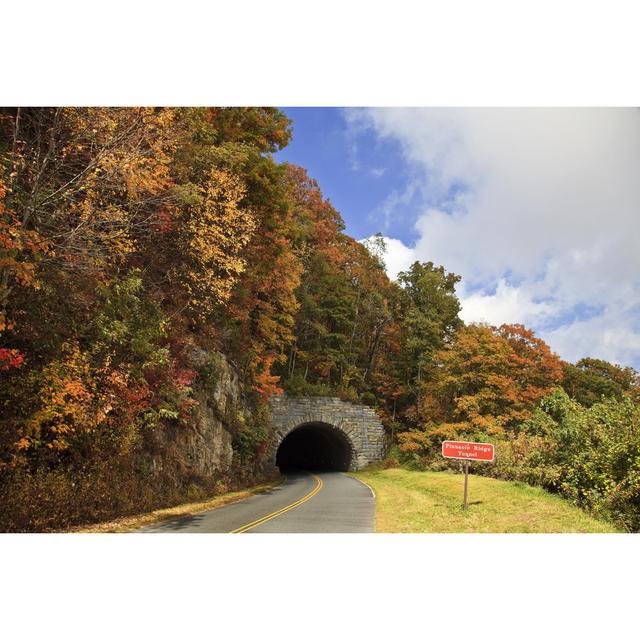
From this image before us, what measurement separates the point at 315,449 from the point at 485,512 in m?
24.5

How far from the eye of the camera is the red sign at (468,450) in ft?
28.6

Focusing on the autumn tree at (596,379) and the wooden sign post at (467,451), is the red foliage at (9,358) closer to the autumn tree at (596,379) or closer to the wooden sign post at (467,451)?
the wooden sign post at (467,451)

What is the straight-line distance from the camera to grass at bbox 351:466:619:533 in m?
8.15

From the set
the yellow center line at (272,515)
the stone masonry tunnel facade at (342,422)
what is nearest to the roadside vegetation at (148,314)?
the yellow center line at (272,515)

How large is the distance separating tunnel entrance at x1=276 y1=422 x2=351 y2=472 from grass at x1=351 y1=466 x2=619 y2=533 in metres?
14.4

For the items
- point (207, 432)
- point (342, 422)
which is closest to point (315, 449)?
point (342, 422)

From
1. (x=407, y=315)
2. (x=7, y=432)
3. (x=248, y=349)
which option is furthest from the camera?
(x=407, y=315)

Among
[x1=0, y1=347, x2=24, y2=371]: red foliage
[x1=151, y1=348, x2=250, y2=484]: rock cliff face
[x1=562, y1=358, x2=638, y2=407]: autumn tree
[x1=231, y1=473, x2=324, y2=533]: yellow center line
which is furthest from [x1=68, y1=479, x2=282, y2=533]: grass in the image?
[x1=562, y1=358, x2=638, y2=407]: autumn tree

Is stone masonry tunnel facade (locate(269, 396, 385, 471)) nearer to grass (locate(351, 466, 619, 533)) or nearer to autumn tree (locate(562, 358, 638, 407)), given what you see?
autumn tree (locate(562, 358, 638, 407))

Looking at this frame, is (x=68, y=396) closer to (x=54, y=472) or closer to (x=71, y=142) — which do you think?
(x=54, y=472)

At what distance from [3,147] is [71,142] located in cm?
104

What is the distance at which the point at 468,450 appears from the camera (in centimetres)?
893

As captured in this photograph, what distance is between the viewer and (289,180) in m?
14.7

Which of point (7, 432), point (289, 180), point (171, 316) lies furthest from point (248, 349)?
point (7, 432)
